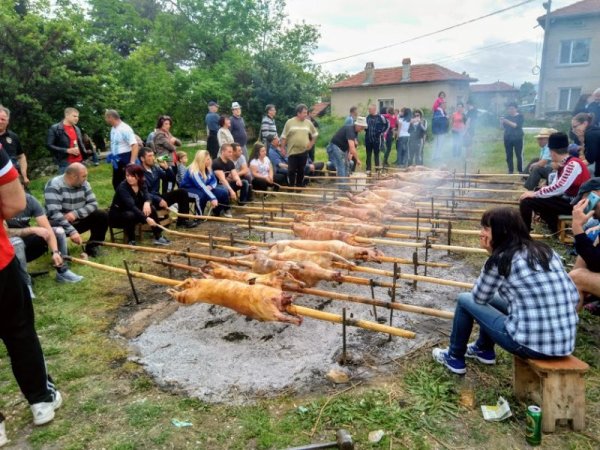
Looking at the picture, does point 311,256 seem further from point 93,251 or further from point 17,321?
point 93,251

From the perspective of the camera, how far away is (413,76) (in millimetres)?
35000

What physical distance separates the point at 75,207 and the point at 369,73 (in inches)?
1322

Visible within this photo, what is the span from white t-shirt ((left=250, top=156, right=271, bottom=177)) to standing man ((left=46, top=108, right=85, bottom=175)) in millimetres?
4112

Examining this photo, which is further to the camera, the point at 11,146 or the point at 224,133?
the point at 224,133

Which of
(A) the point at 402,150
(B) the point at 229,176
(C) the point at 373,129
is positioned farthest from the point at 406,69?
(B) the point at 229,176

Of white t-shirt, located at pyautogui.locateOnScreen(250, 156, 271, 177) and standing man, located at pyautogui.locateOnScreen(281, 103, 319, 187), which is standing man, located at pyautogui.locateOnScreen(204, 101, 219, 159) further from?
standing man, located at pyautogui.locateOnScreen(281, 103, 319, 187)

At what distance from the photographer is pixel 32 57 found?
12.1 metres

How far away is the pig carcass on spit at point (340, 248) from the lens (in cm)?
508

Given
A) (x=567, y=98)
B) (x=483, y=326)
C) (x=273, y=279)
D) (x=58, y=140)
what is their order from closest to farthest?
(x=483, y=326) → (x=273, y=279) → (x=58, y=140) → (x=567, y=98)

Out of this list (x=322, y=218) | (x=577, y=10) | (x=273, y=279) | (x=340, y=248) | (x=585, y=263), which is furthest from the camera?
(x=577, y=10)

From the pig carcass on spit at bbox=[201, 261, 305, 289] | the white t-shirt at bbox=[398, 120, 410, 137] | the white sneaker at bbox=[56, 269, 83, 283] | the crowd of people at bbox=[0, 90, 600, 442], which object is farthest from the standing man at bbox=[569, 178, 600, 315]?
the white t-shirt at bbox=[398, 120, 410, 137]

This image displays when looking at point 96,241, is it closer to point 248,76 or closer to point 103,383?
point 103,383

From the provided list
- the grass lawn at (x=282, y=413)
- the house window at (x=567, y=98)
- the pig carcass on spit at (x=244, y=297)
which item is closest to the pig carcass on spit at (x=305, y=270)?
the pig carcass on spit at (x=244, y=297)

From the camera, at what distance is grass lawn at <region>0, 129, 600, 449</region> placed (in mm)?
2955
